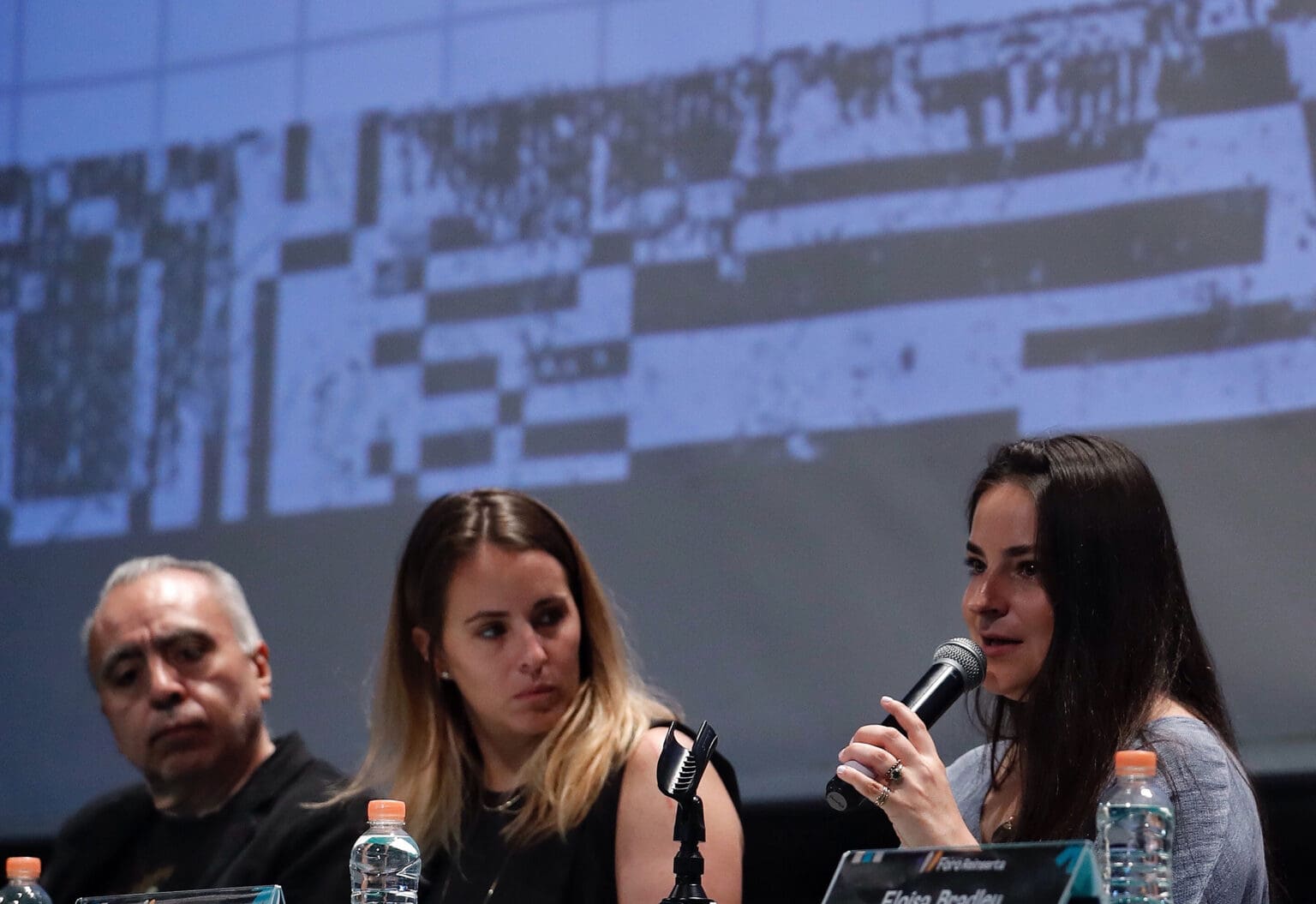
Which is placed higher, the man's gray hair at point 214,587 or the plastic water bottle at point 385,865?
the man's gray hair at point 214,587

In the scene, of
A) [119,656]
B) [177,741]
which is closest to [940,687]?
[177,741]

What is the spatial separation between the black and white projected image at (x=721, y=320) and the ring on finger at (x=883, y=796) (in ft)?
3.86

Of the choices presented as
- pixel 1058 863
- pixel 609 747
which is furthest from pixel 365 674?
pixel 1058 863

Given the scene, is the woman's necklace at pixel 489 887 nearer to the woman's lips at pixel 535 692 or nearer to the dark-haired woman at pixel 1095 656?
the woman's lips at pixel 535 692

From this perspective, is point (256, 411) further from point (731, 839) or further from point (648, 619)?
point (731, 839)

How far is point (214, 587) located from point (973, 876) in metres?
1.98

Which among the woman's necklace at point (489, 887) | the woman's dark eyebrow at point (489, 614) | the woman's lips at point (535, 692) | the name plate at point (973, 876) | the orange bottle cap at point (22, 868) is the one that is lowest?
the woman's necklace at point (489, 887)

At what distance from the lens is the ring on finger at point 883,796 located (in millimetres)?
1527

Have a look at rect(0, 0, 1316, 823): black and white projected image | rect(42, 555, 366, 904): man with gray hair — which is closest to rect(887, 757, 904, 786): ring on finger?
rect(0, 0, 1316, 823): black and white projected image

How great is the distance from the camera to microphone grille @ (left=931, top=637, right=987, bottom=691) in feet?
5.53

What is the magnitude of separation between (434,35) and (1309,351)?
1.78 m

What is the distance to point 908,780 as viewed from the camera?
1540 mm

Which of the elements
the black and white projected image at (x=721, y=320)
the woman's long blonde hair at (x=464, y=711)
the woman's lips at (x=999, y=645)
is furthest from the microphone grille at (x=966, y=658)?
the black and white projected image at (x=721, y=320)

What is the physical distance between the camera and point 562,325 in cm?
311
